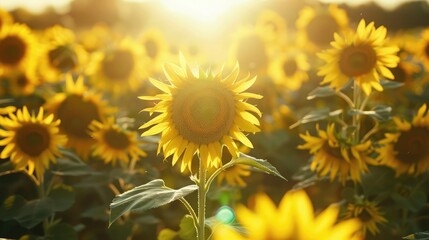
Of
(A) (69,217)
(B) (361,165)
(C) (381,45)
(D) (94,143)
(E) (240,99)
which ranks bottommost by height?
(A) (69,217)

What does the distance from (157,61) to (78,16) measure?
1633 centimetres

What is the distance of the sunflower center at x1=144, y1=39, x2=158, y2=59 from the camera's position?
885 centimetres

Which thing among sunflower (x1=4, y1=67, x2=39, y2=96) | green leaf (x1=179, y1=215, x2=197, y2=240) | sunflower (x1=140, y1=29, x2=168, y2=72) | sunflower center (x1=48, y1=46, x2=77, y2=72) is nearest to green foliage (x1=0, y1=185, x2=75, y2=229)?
green leaf (x1=179, y1=215, x2=197, y2=240)

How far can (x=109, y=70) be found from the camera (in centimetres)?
698

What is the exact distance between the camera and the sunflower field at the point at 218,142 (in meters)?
2.71

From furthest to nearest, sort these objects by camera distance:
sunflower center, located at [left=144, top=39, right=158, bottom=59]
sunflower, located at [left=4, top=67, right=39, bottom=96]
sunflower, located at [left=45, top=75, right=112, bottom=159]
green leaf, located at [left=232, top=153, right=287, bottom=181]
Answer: sunflower center, located at [left=144, top=39, right=158, bottom=59] → sunflower, located at [left=4, top=67, right=39, bottom=96] → sunflower, located at [left=45, top=75, right=112, bottom=159] → green leaf, located at [left=232, top=153, right=287, bottom=181]

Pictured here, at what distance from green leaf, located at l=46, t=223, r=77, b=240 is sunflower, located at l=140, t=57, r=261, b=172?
1280 millimetres

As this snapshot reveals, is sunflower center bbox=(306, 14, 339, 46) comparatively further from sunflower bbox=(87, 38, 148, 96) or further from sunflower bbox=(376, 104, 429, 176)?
sunflower bbox=(376, 104, 429, 176)

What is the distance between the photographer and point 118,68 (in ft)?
23.1

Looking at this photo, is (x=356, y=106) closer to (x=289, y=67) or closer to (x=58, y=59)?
(x=289, y=67)

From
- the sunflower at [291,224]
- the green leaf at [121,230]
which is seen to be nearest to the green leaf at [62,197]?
the green leaf at [121,230]

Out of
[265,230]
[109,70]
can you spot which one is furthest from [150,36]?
[265,230]

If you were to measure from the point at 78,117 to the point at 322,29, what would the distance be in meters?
3.91

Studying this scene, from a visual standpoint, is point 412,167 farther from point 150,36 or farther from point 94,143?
point 150,36
